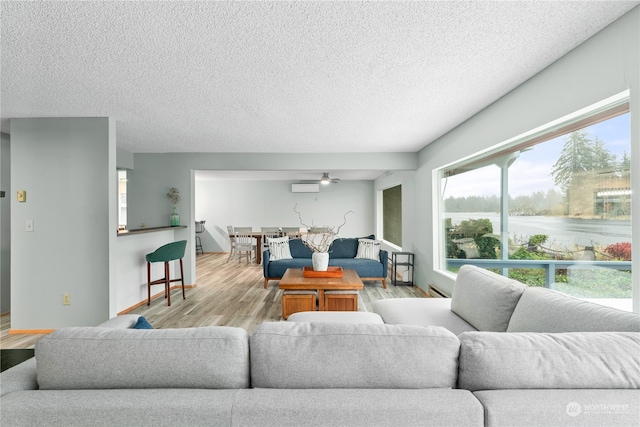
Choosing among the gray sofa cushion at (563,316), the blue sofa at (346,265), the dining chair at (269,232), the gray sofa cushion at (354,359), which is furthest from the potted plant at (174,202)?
the gray sofa cushion at (563,316)

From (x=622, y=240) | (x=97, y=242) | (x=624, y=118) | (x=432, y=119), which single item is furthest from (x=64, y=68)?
(x=622, y=240)

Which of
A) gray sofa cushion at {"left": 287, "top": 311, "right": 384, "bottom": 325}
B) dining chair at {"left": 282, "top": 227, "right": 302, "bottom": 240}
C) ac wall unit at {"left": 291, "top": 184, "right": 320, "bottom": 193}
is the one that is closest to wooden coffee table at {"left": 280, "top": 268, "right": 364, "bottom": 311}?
gray sofa cushion at {"left": 287, "top": 311, "right": 384, "bottom": 325}

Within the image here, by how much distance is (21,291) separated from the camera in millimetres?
3271

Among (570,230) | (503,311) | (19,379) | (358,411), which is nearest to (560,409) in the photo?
(358,411)

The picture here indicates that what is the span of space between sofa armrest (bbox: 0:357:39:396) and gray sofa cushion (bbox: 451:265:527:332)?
227cm

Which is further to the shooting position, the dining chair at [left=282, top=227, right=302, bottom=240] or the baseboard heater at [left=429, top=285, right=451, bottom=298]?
the dining chair at [left=282, top=227, right=302, bottom=240]

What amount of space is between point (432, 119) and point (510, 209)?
4.08 feet

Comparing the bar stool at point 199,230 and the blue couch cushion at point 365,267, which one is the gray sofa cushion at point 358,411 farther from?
the bar stool at point 199,230

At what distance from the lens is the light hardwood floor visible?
11.4 ft

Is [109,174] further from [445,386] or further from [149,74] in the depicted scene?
[445,386]

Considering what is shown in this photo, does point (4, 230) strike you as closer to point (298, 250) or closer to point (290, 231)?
point (298, 250)

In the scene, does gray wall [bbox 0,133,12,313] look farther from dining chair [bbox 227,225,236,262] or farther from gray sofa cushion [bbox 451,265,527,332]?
gray sofa cushion [bbox 451,265,527,332]

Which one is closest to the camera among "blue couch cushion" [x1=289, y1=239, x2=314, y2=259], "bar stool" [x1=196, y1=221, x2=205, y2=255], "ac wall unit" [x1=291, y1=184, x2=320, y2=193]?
"blue couch cushion" [x1=289, y1=239, x2=314, y2=259]

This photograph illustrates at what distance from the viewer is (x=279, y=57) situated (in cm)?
202
